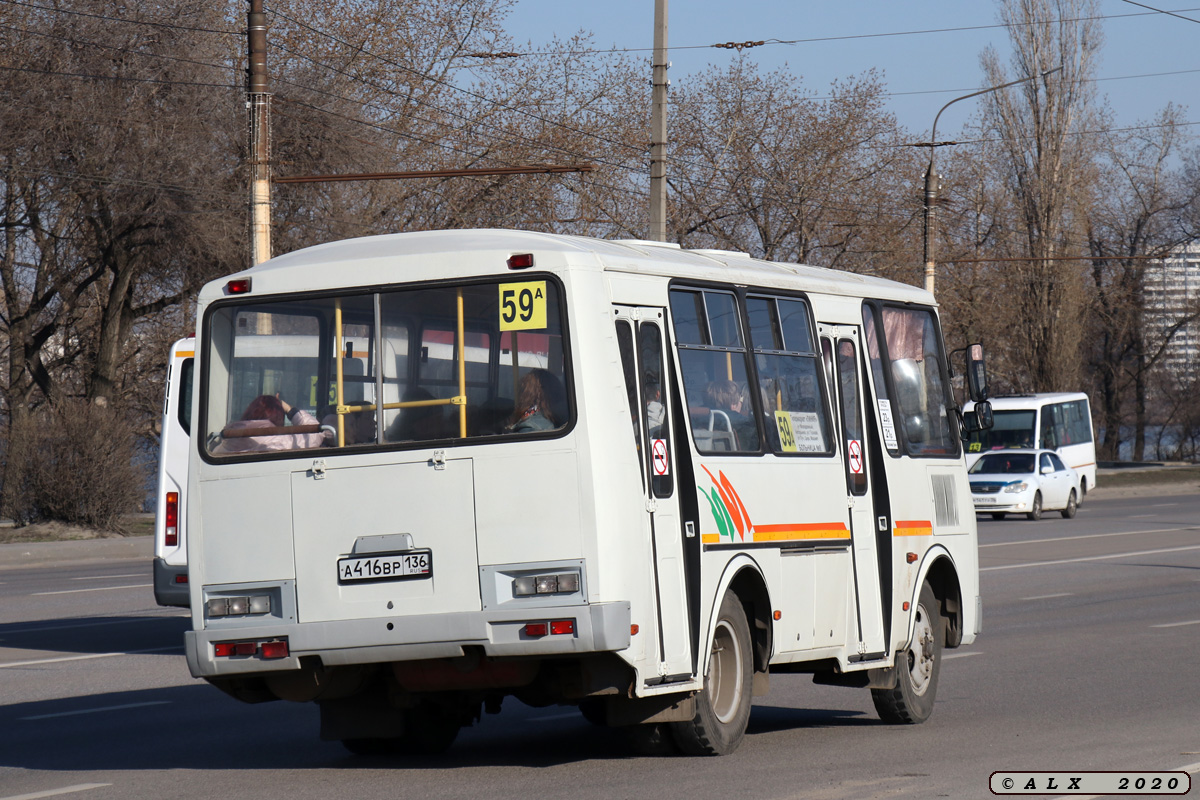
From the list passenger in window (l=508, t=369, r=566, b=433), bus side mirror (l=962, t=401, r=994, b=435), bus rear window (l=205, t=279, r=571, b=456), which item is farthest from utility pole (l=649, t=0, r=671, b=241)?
passenger in window (l=508, t=369, r=566, b=433)

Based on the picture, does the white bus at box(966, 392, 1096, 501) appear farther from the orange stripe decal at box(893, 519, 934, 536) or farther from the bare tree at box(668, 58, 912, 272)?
the orange stripe decal at box(893, 519, 934, 536)

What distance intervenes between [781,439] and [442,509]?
2.37 m

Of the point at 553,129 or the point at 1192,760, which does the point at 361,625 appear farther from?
the point at 553,129

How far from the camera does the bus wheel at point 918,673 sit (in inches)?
391

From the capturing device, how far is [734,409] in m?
8.84

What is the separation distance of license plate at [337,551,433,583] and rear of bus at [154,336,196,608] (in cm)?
534

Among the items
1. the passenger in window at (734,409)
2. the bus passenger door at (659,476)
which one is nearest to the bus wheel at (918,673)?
the passenger in window at (734,409)

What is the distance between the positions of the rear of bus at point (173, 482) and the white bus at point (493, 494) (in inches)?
175

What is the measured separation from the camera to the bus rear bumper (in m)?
7.36

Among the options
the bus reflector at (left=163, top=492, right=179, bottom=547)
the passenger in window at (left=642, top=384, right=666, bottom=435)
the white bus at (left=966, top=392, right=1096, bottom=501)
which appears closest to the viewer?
the passenger in window at (left=642, top=384, right=666, bottom=435)

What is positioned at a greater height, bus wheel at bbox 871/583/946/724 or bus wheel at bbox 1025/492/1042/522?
bus wheel at bbox 1025/492/1042/522

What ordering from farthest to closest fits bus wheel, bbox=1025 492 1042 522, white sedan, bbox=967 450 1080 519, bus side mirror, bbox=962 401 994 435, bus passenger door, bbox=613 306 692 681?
bus wheel, bbox=1025 492 1042 522, white sedan, bbox=967 450 1080 519, bus side mirror, bbox=962 401 994 435, bus passenger door, bbox=613 306 692 681

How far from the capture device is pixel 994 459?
124 ft

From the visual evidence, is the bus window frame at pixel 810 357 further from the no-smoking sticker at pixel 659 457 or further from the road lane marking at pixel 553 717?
the road lane marking at pixel 553 717
